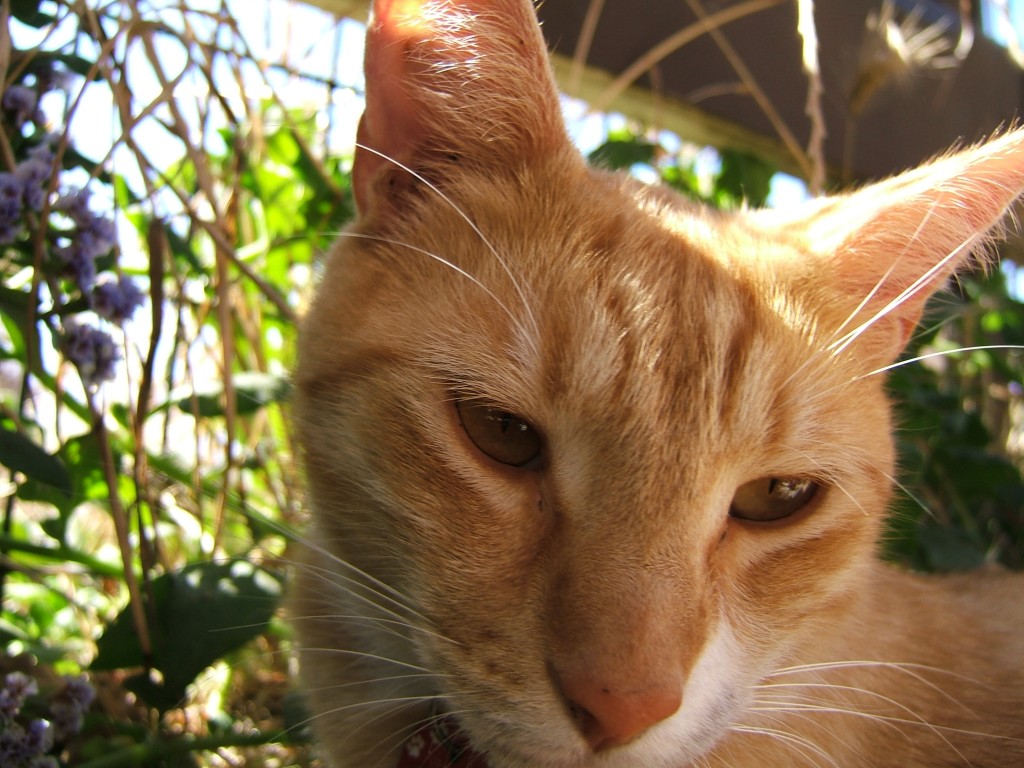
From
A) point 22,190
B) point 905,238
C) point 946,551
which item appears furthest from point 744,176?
point 22,190

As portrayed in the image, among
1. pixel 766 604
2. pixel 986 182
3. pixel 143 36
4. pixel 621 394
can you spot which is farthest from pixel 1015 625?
pixel 143 36

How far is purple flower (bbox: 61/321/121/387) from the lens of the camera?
1.27 metres

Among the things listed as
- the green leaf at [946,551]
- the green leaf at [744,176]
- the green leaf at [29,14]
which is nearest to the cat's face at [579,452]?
the green leaf at [29,14]

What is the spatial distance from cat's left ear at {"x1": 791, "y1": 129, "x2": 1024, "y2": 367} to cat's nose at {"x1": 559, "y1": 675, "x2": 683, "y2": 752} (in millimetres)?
529

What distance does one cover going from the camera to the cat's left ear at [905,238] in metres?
1.13

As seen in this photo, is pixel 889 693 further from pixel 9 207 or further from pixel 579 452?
pixel 9 207

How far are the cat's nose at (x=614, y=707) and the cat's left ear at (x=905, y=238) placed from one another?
53 centimetres

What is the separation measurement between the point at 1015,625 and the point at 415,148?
1.24m

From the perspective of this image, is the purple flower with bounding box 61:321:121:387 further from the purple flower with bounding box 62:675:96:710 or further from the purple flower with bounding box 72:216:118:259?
the purple flower with bounding box 62:675:96:710

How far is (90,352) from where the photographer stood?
128 cm

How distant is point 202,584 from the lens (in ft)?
4.50

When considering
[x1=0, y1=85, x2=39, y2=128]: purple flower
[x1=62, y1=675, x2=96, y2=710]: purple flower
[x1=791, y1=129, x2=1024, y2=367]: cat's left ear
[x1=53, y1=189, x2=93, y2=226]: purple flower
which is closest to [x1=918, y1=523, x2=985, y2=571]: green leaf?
[x1=791, y1=129, x2=1024, y2=367]: cat's left ear

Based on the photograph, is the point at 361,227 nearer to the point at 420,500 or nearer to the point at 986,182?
the point at 420,500

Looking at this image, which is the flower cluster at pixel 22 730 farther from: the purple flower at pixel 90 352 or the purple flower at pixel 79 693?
the purple flower at pixel 90 352
